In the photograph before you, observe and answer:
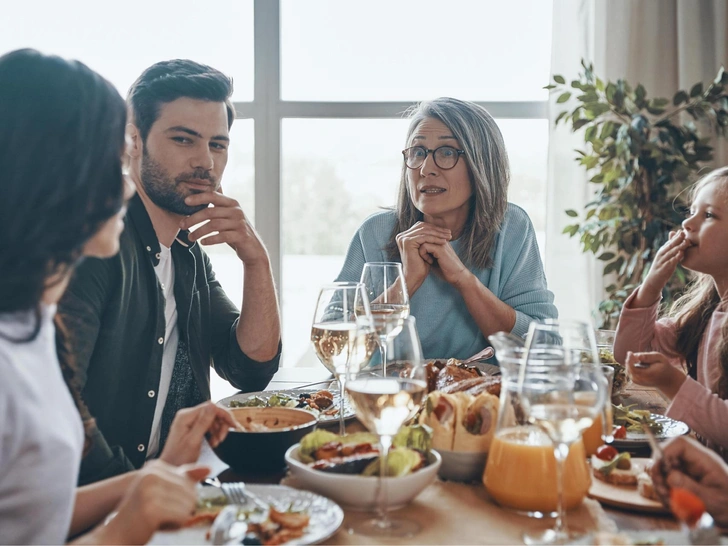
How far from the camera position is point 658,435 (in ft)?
4.09

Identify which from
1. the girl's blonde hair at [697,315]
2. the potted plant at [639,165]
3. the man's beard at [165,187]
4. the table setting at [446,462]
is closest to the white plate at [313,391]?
the table setting at [446,462]

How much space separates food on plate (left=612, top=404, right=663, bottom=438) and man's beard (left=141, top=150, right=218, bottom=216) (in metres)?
1.03

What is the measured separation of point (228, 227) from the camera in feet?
5.76

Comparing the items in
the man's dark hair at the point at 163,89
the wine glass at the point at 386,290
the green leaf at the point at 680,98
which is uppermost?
the green leaf at the point at 680,98

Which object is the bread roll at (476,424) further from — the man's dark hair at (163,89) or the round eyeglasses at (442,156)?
the round eyeglasses at (442,156)

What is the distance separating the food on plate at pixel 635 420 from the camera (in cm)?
129

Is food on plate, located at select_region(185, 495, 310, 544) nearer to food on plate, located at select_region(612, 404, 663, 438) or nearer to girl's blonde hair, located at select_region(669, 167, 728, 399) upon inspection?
food on plate, located at select_region(612, 404, 663, 438)

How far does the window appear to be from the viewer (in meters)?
3.98

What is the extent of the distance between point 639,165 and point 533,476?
255 cm

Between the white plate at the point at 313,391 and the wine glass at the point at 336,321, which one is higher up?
the wine glass at the point at 336,321

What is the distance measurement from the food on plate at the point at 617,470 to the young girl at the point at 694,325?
33 cm

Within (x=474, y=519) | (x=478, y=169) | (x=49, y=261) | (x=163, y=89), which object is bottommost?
(x=474, y=519)

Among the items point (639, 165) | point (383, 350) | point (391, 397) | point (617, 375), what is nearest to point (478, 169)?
point (617, 375)

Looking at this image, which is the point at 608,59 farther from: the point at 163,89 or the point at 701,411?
the point at 701,411
